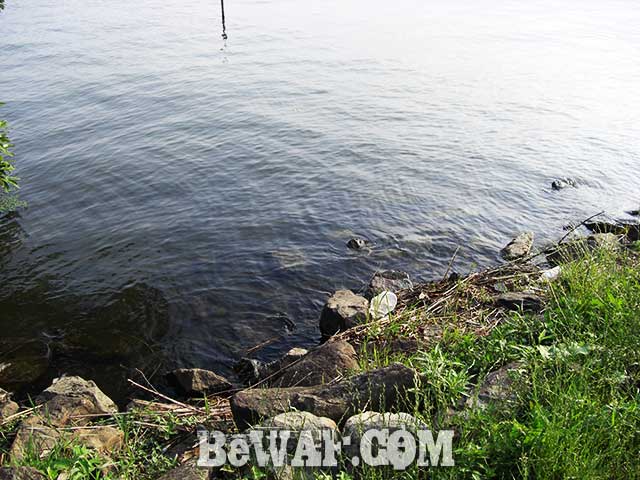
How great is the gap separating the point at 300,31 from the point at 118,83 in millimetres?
20708

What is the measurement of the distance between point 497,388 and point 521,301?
2.72 metres

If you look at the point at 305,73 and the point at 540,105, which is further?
the point at 305,73

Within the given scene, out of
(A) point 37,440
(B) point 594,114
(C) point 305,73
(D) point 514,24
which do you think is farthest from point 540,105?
(D) point 514,24

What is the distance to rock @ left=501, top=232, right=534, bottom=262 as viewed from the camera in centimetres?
1170

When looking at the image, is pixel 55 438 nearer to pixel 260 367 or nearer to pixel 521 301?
pixel 260 367

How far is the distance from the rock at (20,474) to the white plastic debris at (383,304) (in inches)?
181

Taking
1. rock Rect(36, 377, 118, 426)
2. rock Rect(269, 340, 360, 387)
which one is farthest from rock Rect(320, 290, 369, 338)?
rock Rect(36, 377, 118, 426)

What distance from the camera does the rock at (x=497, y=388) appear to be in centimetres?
470

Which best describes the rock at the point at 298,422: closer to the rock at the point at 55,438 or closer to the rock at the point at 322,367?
the rock at the point at 322,367

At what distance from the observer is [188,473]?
15.3ft

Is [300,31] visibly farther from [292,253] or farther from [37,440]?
[37,440]

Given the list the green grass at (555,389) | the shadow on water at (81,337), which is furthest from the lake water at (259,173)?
the green grass at (555,389)

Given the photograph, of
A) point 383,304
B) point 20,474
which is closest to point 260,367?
point 383,304

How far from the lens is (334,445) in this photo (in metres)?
4.48
